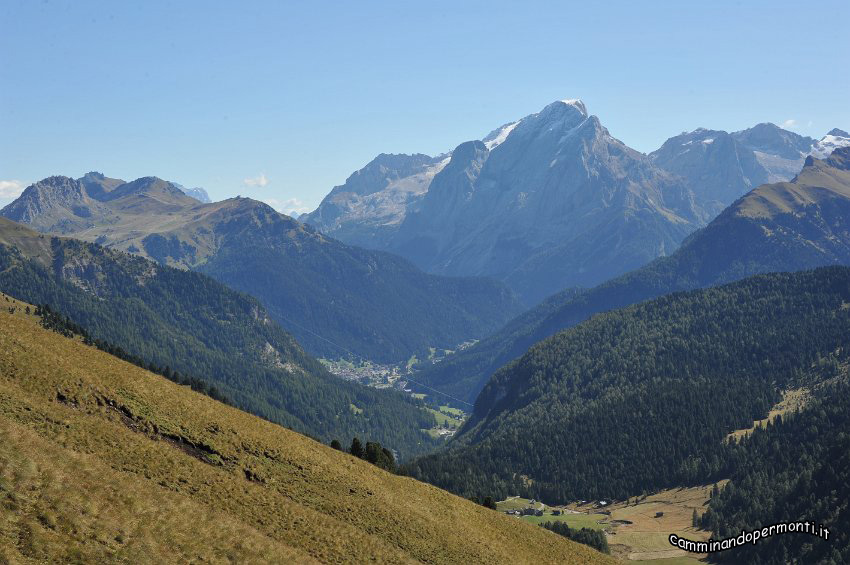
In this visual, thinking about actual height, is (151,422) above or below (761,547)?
above

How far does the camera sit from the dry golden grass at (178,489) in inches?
1879

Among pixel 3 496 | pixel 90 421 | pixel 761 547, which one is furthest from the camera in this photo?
pixel 761 547

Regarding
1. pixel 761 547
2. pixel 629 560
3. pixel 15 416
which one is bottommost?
pixel 629 560

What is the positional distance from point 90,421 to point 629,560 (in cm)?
15035

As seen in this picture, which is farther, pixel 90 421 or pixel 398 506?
pixel 398 506

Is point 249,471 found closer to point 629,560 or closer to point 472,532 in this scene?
point 472,532

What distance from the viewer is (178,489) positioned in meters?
63.7

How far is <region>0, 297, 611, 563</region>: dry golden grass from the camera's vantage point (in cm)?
4772

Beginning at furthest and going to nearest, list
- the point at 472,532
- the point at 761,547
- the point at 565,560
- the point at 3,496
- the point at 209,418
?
1. the point at 761,547
2. the point at 565,560
3. the point at 472,532
4. the point at 209,418
5. the point at 3,496

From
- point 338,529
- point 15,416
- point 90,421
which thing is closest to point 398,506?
point 338,529

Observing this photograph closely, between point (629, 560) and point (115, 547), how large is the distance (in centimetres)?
16002

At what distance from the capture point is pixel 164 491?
59781mm

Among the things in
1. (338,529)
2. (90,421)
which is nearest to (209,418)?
(90,421)

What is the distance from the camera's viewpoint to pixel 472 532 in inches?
3479
